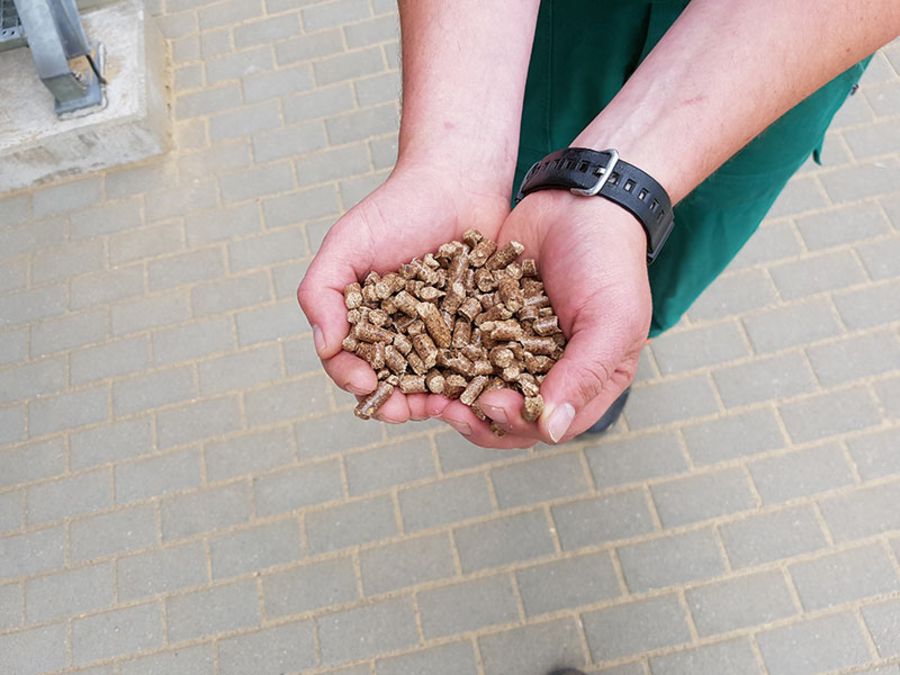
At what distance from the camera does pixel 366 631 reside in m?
2.81

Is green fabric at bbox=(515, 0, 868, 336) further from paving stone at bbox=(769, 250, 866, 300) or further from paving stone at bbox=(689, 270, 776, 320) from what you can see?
paving stone at bbox=(769, 250, 866, 300)

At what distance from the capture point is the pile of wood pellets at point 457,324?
1794 mm

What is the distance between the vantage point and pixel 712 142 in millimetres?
1668

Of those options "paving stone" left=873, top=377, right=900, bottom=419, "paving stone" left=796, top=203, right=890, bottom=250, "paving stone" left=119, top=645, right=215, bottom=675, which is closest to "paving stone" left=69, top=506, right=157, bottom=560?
"paving stone" left=119, top=645, right=215, bottom=675

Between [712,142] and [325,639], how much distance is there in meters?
2.17

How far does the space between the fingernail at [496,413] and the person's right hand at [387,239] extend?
20 cm

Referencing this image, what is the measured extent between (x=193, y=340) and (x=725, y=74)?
2576mm

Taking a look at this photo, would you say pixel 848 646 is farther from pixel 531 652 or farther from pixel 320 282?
pixel 320 282

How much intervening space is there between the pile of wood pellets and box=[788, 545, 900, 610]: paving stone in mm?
1667

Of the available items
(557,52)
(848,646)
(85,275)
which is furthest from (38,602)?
(848,646)

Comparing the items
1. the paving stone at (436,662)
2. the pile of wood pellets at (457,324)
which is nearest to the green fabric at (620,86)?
the pile of wood pellets at (457,324)

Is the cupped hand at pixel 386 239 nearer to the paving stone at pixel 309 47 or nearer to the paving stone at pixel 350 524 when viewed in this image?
the paving stone at pixel 350 524

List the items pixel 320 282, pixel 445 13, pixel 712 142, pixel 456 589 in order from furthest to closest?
1. pixel 456 589
2. pixel 445 13
3. pixel 320 282
4. pixel 712 142

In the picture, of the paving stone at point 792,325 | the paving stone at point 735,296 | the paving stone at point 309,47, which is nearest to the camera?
the paving stone at point 792,325
